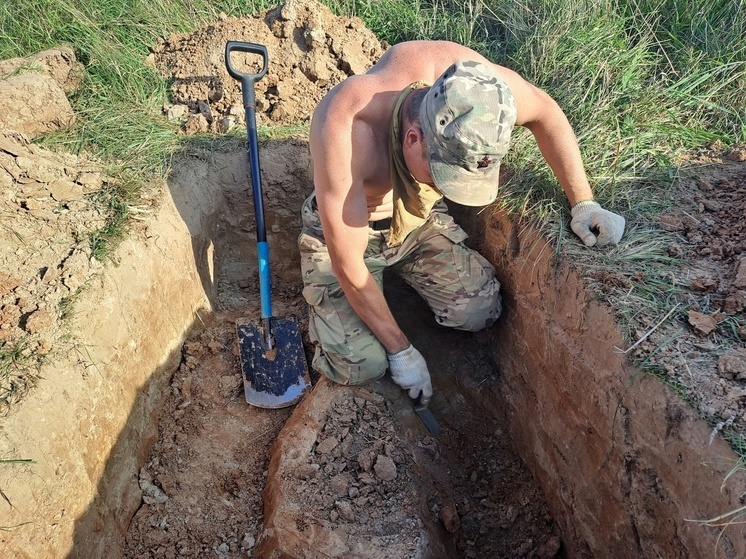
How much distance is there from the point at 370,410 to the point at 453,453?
1.52 feet

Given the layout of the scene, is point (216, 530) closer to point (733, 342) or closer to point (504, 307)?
point (504, 307)

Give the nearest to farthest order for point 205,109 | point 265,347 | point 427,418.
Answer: point 427,418 → point 265,347 → point 205,109

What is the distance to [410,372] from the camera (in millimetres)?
2574

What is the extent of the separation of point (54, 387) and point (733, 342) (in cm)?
231

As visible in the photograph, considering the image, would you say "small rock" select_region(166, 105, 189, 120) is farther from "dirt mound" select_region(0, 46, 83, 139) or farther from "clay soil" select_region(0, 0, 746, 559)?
"clay soil" select_region(0, 0, 746, 559)

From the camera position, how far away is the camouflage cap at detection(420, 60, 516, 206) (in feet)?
6.18

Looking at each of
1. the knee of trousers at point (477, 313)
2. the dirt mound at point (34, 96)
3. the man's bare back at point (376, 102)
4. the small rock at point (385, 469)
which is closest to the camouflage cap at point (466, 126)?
the man's bare back at point (376, 102)

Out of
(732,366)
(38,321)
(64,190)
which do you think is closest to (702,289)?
(732,366)

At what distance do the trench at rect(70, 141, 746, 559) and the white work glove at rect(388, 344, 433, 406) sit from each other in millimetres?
105

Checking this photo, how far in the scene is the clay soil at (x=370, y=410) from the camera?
2119 mm

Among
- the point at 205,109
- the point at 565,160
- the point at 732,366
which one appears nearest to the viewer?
the point at 732,366

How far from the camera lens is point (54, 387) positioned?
2109mm

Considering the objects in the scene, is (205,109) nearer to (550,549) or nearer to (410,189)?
(410,189)

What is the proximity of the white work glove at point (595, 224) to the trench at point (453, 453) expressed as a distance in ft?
0.52
